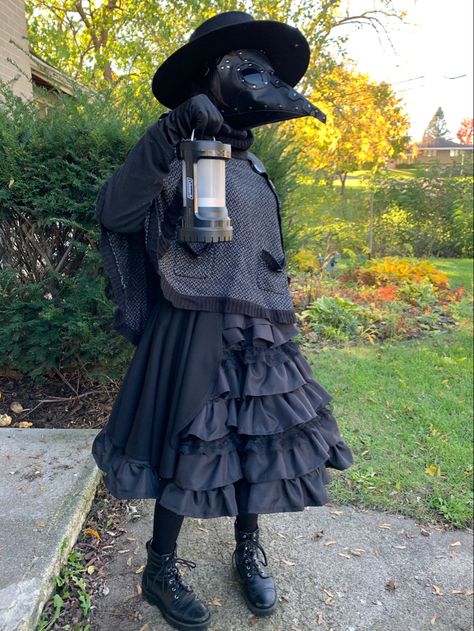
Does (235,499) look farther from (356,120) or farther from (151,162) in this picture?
(356,120)

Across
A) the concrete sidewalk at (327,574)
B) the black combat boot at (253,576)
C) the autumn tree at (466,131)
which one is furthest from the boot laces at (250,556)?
the autumn tree at (466,131)

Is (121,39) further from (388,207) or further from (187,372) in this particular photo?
(187,372)

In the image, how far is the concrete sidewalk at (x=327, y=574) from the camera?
192 cm

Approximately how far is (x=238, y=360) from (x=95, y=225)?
4.91ft

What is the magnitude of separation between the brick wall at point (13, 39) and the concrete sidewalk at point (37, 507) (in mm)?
4503

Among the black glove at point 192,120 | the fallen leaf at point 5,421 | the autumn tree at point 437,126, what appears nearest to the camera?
the black glove at point 192,120

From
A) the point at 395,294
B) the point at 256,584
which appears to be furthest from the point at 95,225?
the point at 395,294

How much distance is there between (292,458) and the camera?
1680mm

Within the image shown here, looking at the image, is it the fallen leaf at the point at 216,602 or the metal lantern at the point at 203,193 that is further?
the fallen leaf at the point at 216,602

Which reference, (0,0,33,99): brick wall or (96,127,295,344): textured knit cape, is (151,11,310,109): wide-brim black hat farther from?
(0,0,33,99): brick wall

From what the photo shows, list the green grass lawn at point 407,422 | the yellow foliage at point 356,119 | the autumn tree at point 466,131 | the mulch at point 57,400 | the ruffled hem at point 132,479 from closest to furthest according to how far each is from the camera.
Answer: the ruffled hem at point 132,479
the green grass lawn at point 407,422
the mulch at point 57,400
the yellow foliage at point 356,119
the autumn tree at point 466,131

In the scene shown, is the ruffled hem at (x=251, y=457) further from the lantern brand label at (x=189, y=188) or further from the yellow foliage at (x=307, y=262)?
the yellow foliage at (x=307, y=262)

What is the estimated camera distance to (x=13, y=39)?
6.11m

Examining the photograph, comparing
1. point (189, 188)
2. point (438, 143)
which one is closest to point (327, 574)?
point (189, 188)
